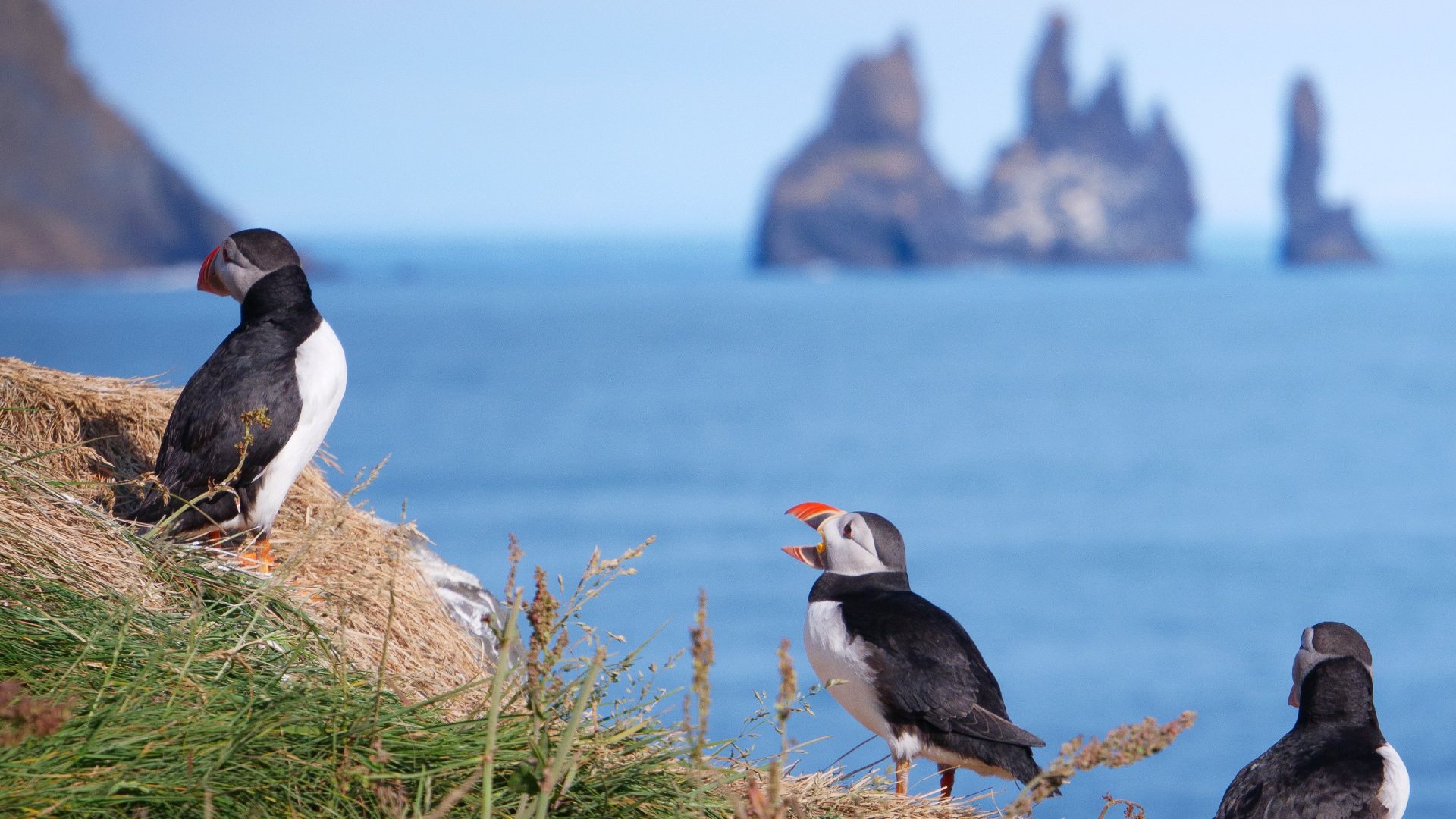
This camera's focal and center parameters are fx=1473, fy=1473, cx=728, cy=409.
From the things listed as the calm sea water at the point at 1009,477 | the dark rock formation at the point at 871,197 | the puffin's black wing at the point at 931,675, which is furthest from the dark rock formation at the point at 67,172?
the puffin's black wing at the point at 931,675

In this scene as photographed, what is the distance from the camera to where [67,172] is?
164 meters

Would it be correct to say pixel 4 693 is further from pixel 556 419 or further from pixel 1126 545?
pixel 556 419

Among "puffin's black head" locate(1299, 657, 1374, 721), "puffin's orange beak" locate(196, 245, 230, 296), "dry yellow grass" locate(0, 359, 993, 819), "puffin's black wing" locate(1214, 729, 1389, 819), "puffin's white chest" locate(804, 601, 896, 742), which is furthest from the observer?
"puffin's orange beak" locate(196, 245, 230, 296)

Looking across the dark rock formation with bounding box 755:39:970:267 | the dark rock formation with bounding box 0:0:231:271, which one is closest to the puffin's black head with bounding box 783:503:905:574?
the dark rock formation with bounding box 0:0:231:271

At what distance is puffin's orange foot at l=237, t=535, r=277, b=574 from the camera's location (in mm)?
4199

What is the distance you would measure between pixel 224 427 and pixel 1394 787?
3.47m

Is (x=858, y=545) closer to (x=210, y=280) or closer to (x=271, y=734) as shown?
(x=271, y=734)

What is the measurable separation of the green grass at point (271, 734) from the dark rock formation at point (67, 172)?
170 m

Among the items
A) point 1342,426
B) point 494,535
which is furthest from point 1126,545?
point 1342,426

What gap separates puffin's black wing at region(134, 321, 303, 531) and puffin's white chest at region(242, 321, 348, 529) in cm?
2

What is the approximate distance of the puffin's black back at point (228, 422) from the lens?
4348mm

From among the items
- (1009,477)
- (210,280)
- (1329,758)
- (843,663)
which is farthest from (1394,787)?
(1009,477)

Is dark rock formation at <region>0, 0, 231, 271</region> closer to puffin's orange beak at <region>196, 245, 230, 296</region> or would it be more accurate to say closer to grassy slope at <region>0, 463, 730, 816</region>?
puffin's orange beak at <region>196, 245, 230, 296</region>

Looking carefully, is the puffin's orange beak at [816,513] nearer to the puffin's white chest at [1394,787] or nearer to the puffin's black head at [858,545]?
the puffin's black head at [858,545]
